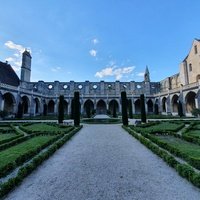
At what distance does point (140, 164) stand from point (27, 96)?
101 feet

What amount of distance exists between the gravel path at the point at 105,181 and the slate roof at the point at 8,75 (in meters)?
31.9

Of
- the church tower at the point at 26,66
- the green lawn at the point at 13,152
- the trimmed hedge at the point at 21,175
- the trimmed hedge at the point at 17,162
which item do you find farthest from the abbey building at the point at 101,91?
the trimmed hedge at the point at 21,175

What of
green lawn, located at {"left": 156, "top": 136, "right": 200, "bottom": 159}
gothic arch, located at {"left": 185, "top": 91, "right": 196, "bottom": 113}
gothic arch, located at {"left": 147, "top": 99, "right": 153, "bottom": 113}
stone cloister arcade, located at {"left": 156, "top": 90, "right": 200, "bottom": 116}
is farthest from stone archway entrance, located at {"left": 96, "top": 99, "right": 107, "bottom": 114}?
green lawn, located at {"left": 156, "top": 136, "right": 200, "bottom": 159}

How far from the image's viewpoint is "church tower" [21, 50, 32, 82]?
40750mm

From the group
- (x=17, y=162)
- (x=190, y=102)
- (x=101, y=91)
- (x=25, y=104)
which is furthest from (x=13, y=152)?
(x=101, y=91)

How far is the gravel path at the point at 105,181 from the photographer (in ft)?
9.09

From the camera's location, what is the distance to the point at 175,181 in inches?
130

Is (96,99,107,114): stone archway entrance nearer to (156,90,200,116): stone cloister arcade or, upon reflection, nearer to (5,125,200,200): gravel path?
(156,90,200,116): stone cloister arcade

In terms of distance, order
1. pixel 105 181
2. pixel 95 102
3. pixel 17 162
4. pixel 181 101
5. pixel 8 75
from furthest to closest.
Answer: pixel 95 102 < pixel 8 75 < pixel 181 101 < pixel 17 162 < pixel 105 181

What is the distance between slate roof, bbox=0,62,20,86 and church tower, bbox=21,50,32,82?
3.83 meters

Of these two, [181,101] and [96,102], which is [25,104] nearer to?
[96,102]

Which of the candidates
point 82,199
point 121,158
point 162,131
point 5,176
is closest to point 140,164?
point 121,158

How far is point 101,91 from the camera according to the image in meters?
44.7

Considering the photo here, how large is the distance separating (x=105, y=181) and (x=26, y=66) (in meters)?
44.4
